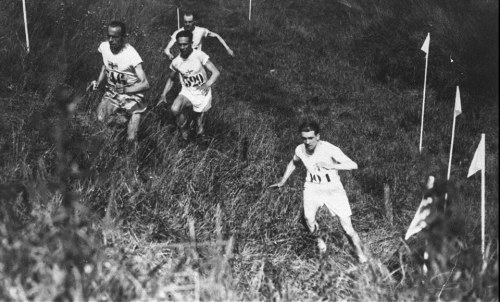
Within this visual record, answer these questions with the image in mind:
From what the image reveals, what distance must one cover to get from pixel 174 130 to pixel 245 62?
17.6 ft

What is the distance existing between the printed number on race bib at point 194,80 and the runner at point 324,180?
2.23m

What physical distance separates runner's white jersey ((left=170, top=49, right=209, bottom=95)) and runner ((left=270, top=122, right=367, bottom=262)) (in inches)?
87.9

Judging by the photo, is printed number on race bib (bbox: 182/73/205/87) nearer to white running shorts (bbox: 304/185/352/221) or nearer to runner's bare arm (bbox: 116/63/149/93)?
runner's bare arm (bbox: 116/63/149/93)

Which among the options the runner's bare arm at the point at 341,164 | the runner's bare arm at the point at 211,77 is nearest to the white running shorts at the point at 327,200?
the runner's bare arm at the point at 341,164

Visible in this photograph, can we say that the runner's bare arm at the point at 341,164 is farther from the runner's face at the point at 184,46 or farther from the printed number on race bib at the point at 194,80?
the runner's face at the point at 184,46

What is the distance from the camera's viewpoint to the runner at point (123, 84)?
22.5 feet

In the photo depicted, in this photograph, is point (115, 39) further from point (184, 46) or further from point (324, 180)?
point (324, 180)

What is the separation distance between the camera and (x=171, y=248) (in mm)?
5566

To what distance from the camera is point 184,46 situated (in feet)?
25.2

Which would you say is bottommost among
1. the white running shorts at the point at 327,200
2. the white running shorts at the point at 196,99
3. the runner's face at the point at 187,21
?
the white running shorts at the point at 327,200

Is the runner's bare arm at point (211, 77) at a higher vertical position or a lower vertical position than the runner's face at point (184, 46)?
lower

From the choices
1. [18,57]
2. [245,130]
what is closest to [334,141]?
[245,130]

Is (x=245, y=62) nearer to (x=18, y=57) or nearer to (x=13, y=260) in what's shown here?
(x=18, y=57)

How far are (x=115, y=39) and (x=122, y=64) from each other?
0.29 metres
